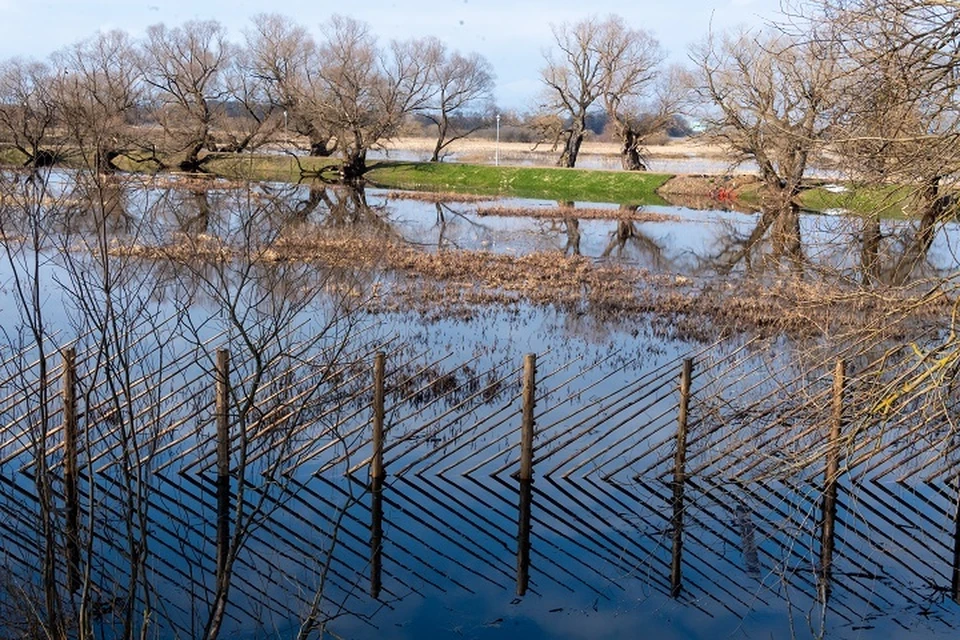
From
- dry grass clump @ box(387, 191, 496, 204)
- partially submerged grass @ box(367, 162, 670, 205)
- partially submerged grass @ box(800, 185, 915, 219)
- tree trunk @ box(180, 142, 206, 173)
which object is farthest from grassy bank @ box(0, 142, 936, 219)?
partially submerged grass @ box(800, 185, 915, 219)

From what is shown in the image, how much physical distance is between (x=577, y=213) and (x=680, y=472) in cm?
3079

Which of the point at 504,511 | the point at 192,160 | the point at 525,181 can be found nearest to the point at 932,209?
the point at 504,511

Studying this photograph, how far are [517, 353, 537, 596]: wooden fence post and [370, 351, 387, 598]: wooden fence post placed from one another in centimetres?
132

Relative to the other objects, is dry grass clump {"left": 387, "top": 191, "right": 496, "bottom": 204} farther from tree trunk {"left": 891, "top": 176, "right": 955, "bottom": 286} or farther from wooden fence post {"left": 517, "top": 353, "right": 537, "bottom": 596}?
tree trunk {"left": 891, "top": 176, "right": 955, "bottom": 286}

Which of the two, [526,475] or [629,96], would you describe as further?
[629,96]

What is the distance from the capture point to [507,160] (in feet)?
234

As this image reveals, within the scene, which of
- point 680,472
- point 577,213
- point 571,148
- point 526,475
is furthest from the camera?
point 571,148

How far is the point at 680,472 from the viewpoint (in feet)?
36.0

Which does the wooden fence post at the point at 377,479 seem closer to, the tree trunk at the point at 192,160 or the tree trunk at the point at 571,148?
the tree trunk at the point at 192,160

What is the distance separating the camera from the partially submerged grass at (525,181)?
51.8 m

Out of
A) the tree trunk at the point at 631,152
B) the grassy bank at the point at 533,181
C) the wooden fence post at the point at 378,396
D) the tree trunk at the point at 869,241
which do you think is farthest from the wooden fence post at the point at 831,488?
the tree trunk at the point at 631,152

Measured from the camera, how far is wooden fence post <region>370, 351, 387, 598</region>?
9.55m

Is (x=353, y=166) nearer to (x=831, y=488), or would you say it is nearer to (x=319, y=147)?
(x=319, y=147)

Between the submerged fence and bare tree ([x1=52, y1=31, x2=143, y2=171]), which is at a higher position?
bare tree ([x1=52, y1=31, x2=143, y2=171])
